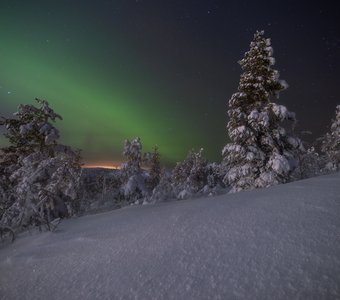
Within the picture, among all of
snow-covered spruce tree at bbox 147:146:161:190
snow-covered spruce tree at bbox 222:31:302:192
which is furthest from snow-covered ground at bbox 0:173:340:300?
snow-covered spruce tree at bbox 147:146:161:190

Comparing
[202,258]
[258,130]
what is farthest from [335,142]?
[202,258]

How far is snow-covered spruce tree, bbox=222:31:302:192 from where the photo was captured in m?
12.6

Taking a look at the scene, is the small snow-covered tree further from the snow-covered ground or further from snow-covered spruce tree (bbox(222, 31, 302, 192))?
the snow-covered ground

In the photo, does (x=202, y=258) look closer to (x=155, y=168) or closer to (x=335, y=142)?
(x=335, y=142)

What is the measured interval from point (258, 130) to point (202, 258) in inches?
476

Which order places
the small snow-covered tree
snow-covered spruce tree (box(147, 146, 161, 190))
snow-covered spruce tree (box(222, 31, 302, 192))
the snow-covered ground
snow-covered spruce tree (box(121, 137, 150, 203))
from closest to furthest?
the snow-covered ground, snow-covered spruce tree (box(222, 31, 302, 192)), snow-covered spruce tree (box(121, 137, 150, 203)), the small snow-covered tree, snow-covered spruce tree (box(147, 146, 161, 190))

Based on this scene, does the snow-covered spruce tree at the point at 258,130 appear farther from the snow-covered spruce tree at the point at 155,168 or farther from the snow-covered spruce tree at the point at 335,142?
the snow-covered spruce tree at the point at 155,168

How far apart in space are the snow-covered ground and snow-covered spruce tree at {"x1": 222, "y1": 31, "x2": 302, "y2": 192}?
928cm

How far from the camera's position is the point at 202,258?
225 cm

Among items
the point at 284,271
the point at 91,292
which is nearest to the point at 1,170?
the point at 91,292

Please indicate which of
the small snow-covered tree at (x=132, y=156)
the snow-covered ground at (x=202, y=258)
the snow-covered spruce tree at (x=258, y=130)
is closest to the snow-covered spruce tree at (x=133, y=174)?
the small snow-covered tree at (x=132, y=156)

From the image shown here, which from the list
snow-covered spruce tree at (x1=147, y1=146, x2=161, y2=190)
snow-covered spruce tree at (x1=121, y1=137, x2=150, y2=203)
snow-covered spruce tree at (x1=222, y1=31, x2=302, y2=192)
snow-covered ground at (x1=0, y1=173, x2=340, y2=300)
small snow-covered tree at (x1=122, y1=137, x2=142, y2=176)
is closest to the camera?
snow-covered ground at (x1=0, y1=173, x2=340, y2=300)

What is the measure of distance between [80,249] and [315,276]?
268 centimetres

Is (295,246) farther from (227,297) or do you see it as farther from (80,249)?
(80,249)
